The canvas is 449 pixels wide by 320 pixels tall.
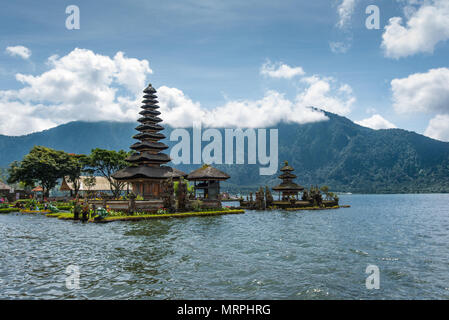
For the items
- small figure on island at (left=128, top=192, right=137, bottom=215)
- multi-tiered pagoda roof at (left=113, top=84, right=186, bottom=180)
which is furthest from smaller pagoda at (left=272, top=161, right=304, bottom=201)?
small figure on island at (left=128, top=192, right=137, bottom=215)

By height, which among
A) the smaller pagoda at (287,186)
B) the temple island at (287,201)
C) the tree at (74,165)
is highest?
the tree at (74,165)

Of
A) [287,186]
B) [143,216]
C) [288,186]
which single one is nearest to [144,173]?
[143,216]

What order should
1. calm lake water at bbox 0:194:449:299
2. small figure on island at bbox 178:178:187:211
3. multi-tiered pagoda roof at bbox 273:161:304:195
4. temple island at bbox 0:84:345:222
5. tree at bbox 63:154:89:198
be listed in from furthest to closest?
multi-tiered pagoda roof at bbox 273:161:304:195
tree at bbox 63:154:89:198
small figure on island at bbox 178:178:187:211
temple island at bbox 0:84:345:222
calm lake water at bbox 0:194:449:299

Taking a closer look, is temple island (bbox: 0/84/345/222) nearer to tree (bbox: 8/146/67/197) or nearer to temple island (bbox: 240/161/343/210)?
temple island (bbox: 240/161/343/210)

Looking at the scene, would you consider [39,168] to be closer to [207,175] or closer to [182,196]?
[207,175]

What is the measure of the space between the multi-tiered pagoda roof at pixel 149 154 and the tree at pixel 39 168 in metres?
19.8

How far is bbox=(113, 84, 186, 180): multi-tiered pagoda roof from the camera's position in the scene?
2019 inches

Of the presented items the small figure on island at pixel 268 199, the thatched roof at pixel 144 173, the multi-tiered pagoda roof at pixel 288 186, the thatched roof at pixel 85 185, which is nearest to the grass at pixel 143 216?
the thatched roof at pixel 144 173

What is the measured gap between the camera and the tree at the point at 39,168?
61.7 m

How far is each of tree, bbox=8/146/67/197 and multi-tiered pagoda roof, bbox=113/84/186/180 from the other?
19.8 m

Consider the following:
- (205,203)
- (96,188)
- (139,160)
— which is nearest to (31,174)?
(96,188)

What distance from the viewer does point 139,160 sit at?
54.1 m

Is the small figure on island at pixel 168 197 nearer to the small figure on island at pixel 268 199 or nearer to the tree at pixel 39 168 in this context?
the small figure on island at pixel 268 199
